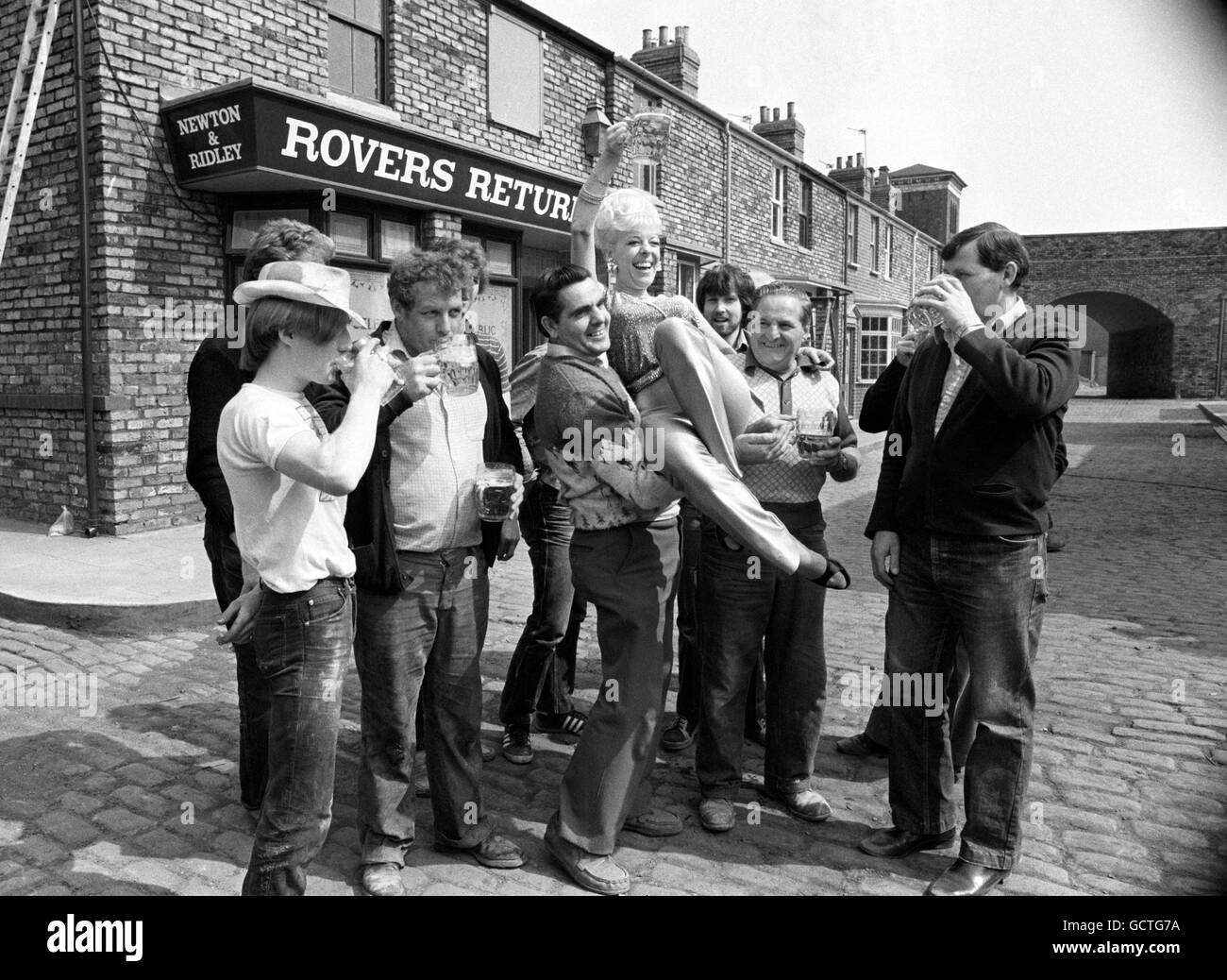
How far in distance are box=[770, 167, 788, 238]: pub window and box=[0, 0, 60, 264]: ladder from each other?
15.2 meters

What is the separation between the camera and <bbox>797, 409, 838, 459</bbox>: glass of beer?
3418 millimetres

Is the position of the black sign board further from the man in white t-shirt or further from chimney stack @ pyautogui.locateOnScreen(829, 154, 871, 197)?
chimney stack @ pyautogui.locateOnScreen(829, 154, 871, 197)

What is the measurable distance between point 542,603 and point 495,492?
3.76ft

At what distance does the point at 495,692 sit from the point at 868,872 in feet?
7.59

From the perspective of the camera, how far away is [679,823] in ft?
10.9

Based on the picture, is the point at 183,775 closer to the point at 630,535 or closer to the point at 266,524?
the point at 266,524

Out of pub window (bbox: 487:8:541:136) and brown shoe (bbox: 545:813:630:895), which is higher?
pub window (bbox: 487:8:541:136)

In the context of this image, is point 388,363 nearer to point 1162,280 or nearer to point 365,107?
point 365,107

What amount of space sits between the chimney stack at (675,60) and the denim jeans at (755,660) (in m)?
15.0

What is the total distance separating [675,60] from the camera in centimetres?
1670

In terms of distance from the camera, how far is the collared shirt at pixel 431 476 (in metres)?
2.95
